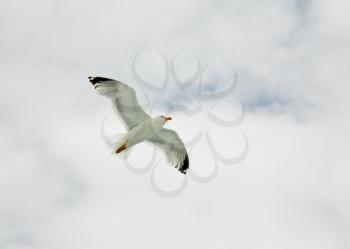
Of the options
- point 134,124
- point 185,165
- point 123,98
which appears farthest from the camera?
point 185,165

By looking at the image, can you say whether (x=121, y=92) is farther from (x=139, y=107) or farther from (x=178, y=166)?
(x=178, y=166)

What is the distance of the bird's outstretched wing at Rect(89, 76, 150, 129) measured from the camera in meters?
32.7

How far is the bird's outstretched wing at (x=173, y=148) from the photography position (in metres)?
34.9

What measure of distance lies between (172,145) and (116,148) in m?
2.82

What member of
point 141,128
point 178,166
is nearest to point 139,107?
point 141,128

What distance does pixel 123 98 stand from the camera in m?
33.1

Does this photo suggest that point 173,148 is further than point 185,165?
No

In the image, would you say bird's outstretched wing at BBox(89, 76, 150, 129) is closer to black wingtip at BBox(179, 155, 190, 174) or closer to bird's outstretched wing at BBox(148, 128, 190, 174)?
bird's outstretched wing at BBox(148, 128, 190, 174)

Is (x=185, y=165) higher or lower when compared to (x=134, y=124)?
higher

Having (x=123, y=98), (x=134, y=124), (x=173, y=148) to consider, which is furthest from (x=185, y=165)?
(x=123, y=98)

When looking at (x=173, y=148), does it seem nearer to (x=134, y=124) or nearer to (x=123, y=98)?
(x=134, y=124)

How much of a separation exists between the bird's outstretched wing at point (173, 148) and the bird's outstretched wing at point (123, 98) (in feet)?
4.78

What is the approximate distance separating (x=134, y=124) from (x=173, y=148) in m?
2.46

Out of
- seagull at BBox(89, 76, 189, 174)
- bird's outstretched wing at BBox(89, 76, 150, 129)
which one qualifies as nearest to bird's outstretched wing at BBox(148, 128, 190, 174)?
seagull at BBox(89, 76, 189, 174)
